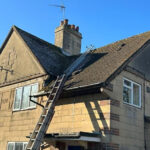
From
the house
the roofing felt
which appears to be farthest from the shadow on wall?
the roofing felt

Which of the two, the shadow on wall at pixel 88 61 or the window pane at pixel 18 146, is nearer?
the window pane at pixel 18 146

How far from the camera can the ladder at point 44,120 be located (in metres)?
9.22

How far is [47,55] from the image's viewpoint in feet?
51.1

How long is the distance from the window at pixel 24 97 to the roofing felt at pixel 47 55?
1.37 metres

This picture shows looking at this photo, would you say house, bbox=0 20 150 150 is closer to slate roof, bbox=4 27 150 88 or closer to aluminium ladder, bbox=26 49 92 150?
slate roof, bbox=4 27 150 88

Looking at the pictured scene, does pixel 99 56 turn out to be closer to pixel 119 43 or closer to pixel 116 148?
pixel 119 43

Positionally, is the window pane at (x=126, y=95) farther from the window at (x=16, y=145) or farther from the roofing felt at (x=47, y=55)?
the window at (x=16, y=145)

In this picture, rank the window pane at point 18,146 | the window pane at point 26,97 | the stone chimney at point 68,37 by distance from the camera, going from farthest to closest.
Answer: the stone chimney at point 68,37 < the window pane at point 26,97 < the window pane at point 18,146

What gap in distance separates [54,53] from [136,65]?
20.2ft

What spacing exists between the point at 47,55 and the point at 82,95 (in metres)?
5.22

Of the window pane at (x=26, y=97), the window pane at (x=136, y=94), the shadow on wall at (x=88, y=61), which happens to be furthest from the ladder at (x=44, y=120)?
the window pane at (x=136, y=94)

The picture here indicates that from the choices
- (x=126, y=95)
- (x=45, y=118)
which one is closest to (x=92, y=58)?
(x=126, y=95)

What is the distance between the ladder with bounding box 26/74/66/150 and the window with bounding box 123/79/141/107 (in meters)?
2.97

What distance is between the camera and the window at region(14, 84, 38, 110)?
1350 cm
